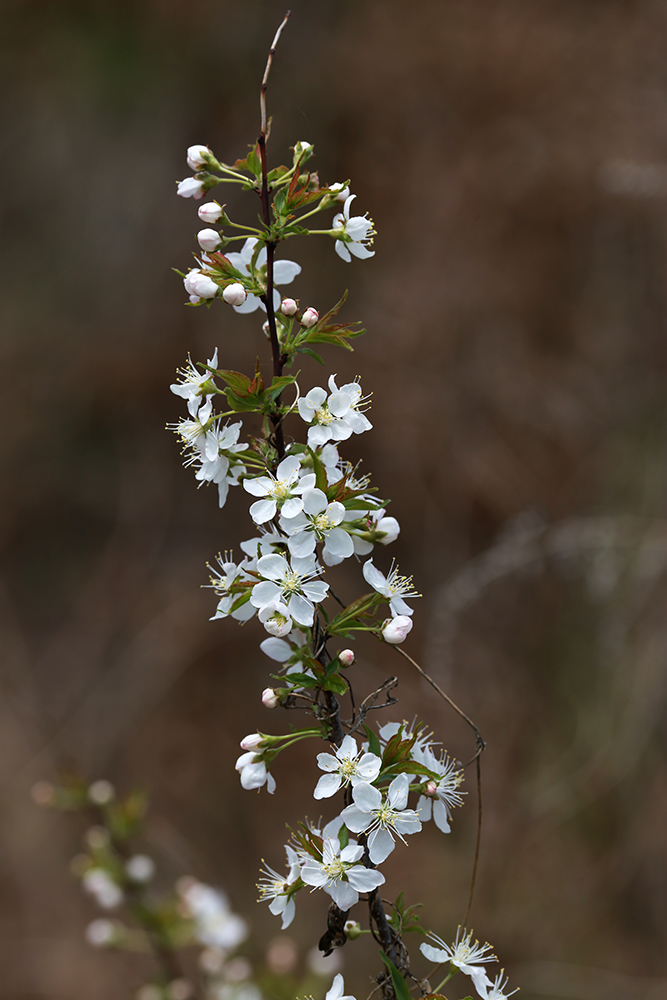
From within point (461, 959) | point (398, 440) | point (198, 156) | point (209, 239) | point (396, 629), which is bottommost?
point (461, 959)

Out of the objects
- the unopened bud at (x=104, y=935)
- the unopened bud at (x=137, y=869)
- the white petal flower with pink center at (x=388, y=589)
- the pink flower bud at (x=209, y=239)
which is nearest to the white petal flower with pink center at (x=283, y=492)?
the white petal flower with pink center at (x=388, y=589)

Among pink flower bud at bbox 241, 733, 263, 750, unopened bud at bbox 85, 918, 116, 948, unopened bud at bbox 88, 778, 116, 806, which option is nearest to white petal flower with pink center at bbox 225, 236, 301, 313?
pink flower bud at bbox 241, 733, 263, 750

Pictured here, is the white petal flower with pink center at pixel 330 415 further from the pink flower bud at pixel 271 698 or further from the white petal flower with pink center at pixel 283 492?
the pink flower bud at pixel 271 698

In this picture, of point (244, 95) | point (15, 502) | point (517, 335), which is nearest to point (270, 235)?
point (517, 335)

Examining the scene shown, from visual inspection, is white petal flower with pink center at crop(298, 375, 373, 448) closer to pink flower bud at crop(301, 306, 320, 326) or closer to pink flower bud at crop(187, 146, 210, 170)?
pink flower bud at crop(301, 306, 320, 326)

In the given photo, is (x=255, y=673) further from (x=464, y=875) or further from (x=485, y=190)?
(x=485, y=190)

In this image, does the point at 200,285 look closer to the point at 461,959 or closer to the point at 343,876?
the point at 343,876

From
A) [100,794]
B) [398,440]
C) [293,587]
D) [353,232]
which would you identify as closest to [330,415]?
[293,587]
